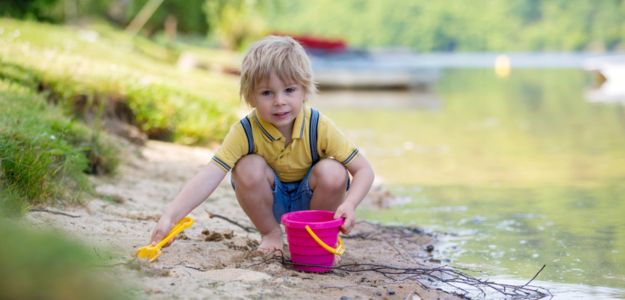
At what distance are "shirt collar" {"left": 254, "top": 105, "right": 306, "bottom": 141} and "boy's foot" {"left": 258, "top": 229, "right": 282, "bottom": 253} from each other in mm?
436

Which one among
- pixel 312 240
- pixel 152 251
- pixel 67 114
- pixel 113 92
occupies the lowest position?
pixel 152 251

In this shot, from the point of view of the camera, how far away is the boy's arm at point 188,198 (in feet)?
10.4

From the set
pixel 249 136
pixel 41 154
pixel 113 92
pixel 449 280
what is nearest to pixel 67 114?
pixel 113 92

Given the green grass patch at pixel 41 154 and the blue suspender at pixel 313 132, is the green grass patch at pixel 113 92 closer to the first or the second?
the green grass patch at pixel 41 154

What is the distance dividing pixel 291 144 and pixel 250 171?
22cm

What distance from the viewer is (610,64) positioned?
19047 mm

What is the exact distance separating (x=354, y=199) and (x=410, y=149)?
5.63 m

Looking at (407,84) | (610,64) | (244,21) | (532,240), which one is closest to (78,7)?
(244,21)

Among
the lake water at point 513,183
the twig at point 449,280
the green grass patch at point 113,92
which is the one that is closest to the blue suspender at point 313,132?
the twig at point 449,280

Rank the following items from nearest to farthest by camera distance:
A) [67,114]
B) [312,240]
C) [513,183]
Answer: [312,240]
[67,114]
[513,183]

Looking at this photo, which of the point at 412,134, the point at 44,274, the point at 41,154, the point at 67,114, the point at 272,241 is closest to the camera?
the point at 44,274

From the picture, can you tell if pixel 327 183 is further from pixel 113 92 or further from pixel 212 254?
pixel 113 92

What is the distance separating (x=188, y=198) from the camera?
3.25 m

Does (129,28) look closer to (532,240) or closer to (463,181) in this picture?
(463,181)
